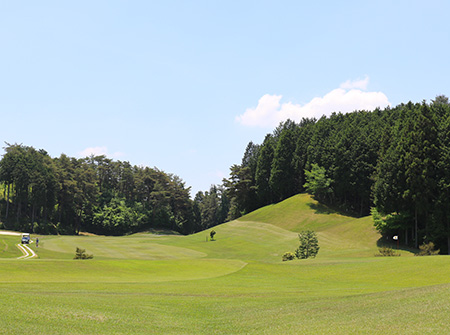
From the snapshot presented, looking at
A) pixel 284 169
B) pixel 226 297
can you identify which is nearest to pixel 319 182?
pixel 284 169

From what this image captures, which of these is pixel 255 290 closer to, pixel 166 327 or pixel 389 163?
pixel 166 327

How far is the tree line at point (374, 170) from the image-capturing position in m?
63.4

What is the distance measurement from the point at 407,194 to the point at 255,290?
43.0m

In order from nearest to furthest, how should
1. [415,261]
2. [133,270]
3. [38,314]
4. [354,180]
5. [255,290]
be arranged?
[38,314] < [255,290] < [415,261] < [133,270] < [354,180]

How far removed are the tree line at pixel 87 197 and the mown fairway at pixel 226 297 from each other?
74.3 m

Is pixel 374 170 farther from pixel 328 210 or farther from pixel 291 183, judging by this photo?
pixel 291 183

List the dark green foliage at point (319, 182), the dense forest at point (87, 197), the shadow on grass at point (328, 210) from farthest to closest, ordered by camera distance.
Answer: the dense forest at point (87, 197) → the dark green foliage at point (319, 182) → the shadow on grass at point (328, 210)

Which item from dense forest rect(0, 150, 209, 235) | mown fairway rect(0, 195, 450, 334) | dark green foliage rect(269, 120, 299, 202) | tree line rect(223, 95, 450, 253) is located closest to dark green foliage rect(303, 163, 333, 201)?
tree line rect(223, 95, 450, 253)

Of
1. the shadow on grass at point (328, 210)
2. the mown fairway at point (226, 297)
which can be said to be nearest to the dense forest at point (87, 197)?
the shadow on grass at point (328, 210)

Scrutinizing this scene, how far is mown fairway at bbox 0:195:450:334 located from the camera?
16.6 meters

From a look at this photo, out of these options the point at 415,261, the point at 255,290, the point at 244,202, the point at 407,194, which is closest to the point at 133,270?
the point at 255,290

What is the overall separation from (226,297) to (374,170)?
255 feet

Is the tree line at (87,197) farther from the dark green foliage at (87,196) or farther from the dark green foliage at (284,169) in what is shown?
the dark green foliage at (284,169)

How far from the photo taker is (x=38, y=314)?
1677 centimetres
